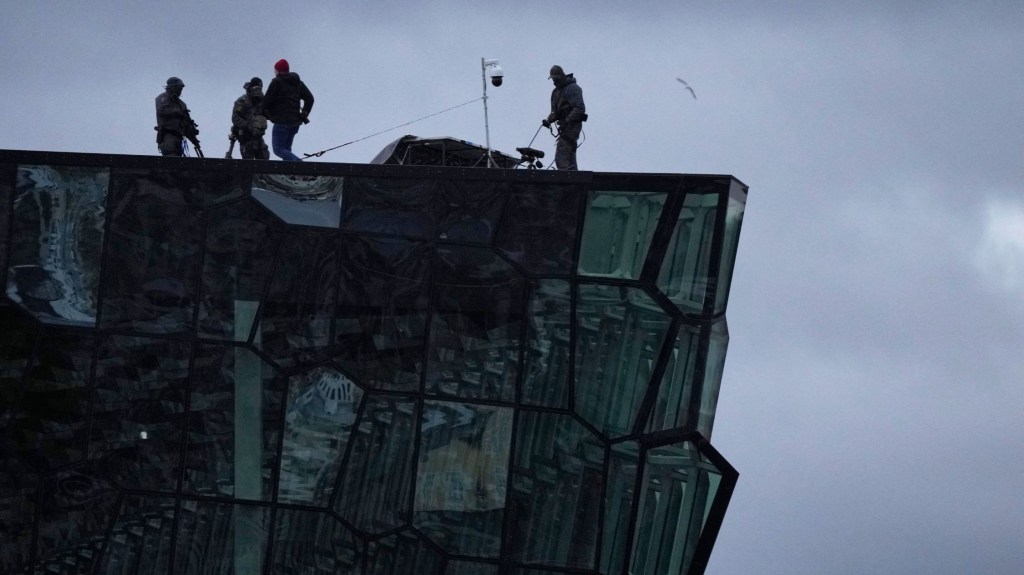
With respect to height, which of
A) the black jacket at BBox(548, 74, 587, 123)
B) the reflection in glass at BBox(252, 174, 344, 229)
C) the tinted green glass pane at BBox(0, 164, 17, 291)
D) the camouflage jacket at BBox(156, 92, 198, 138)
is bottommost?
the tinted green glass pane at BBox(0, 164, 17, 291)

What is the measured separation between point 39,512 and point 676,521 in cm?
965

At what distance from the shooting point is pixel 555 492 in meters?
29.3

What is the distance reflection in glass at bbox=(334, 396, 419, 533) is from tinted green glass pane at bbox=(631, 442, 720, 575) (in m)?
3.51

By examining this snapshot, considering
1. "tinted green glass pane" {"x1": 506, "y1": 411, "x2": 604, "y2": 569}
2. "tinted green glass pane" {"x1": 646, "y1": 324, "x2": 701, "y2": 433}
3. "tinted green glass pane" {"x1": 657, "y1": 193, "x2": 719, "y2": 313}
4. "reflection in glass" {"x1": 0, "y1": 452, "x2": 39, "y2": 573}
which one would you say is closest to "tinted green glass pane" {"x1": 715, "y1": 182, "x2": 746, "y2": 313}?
"tinted green glass pane" {"x1": 657, "y1": 193, "x2": 719, "y2": 313}

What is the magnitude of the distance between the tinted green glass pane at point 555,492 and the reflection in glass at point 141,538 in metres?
5.24

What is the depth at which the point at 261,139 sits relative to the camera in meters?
32.8

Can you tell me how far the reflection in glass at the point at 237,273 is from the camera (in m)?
29.8

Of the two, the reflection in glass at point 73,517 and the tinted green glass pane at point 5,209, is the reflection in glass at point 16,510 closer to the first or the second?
the reflection in glass at point 73,517

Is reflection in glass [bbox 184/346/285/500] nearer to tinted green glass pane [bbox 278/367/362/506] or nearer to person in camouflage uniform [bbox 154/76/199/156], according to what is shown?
tinted green glass pane [bbox 278/367/362/506]

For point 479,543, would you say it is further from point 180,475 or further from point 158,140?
point 158,140

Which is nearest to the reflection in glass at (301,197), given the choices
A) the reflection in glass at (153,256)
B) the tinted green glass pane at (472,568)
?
the reflection in glass at (153,256)

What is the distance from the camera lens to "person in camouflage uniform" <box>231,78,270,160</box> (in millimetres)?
32719

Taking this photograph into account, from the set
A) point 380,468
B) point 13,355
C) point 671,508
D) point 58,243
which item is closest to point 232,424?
point 380,468

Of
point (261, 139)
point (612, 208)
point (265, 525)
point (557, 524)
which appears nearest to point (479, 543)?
point (557, 524)
